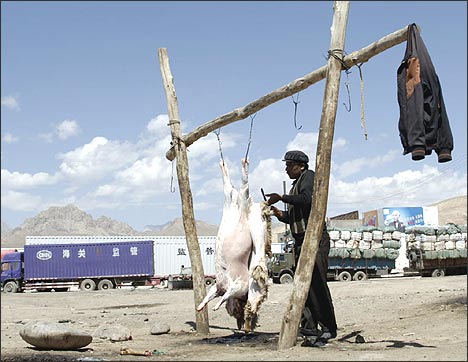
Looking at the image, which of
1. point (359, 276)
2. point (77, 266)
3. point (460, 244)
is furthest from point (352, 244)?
point (77, 266)

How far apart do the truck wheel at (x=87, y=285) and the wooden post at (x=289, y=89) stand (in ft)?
86.0

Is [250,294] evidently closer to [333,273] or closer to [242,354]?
[242,354]

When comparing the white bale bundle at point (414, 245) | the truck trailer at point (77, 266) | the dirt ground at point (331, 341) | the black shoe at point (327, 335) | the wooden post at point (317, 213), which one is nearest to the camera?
the dirt ground at point (331, 341)

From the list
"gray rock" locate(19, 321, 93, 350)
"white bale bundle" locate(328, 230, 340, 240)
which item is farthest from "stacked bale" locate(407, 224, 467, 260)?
"gray rock" locate(19, 321, 93, 350)

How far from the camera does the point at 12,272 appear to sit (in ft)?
113

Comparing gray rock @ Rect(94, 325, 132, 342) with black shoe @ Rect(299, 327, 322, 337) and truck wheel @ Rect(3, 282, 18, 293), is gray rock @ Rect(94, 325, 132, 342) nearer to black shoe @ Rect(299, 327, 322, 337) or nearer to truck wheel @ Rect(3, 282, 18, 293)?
black shoe @ Rect(299, 327, 322, 337)

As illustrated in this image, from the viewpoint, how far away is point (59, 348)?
7.99 meters

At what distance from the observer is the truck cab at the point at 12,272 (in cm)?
3419

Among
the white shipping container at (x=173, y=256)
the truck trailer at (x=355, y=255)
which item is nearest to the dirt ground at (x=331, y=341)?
the truck trailer at (x=355, y=255)

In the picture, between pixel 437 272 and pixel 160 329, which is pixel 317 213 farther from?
pixel 437 272

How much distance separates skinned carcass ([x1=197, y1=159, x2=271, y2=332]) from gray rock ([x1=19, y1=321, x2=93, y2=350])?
174 cm

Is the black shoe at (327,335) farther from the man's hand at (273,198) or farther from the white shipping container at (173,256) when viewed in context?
the white shipping container at (173,256)

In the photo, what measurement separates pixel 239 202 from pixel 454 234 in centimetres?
2226

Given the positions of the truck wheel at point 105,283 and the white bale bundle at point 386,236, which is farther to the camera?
the truck wheel at point 105,283
